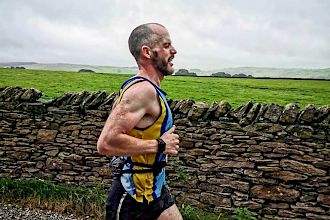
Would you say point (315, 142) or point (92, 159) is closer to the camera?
point (315, 142)

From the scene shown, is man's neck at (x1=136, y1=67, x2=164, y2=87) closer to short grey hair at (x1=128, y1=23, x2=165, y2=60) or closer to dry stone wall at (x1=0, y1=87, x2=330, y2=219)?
short grey hair at (x1=128, y1=23, x2=165, y2=60)

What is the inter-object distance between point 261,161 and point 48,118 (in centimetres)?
371

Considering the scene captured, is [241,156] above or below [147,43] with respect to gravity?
below

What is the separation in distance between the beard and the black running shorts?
0.78 meters

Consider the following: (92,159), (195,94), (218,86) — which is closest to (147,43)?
(92,159)

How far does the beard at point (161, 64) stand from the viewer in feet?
8.82

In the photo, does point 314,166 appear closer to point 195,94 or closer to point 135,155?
point 195,94

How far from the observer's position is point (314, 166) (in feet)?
19.6

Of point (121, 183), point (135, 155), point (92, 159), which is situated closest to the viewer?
point (135, 155)

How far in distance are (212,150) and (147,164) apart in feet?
12.9

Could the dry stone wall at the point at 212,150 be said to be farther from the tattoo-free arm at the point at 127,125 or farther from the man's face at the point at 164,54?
the tattoo-free arm at the point at 127,125

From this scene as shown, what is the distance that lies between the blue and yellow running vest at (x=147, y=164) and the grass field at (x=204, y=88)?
17.2 ft

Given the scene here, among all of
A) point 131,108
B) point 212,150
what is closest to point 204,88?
point 212,150

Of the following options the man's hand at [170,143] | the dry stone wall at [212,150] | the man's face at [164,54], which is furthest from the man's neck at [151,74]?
the dry stone wall at [212,150]
